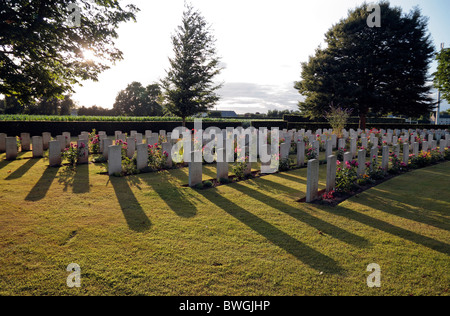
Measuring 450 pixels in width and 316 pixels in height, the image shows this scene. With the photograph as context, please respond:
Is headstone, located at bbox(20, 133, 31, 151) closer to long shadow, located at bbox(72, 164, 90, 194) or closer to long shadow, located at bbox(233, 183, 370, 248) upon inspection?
long shadow, located at bbox(72, 164, 90, 194)

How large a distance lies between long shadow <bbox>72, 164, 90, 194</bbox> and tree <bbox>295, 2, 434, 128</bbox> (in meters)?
25.6

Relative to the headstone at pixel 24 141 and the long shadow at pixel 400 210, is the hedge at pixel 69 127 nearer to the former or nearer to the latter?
the headstone at pixel 24 141

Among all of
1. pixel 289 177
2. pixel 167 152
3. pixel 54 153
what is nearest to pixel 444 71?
pixel 289 177

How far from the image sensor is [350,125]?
30500 millimetres

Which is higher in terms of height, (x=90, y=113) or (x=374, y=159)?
(x=90, y=113)

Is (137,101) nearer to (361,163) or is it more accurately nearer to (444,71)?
(444,71)

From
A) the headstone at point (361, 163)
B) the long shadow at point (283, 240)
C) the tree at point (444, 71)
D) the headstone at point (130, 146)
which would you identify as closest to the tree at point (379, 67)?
the tree at point (444, 71)

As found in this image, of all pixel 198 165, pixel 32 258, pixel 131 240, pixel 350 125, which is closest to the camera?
pixel 32 258

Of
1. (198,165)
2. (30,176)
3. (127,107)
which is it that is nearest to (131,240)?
(198,165)

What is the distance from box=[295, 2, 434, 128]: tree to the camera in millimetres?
26609

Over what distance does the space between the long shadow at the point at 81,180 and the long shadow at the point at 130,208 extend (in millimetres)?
710

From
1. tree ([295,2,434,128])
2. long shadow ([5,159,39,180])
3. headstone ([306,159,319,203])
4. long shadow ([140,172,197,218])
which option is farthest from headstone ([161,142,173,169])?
tree ([295,2,434,128])

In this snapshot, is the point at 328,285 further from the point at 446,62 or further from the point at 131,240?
the point at 446,62
